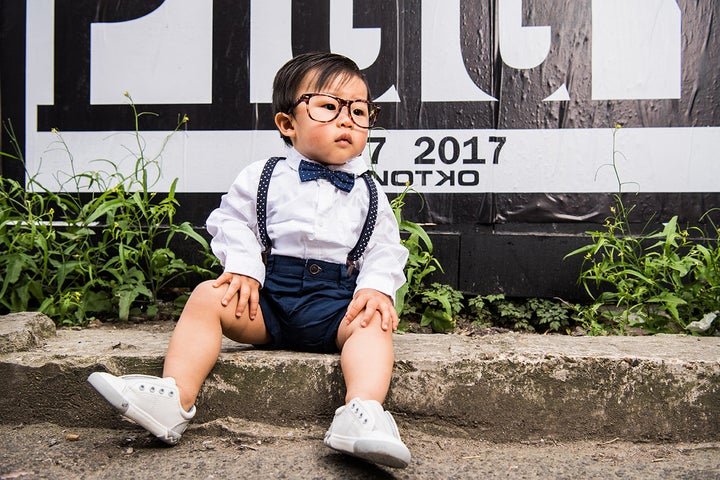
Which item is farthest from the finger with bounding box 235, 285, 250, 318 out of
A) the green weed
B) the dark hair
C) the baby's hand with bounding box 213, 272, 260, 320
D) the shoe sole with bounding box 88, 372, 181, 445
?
the green weed

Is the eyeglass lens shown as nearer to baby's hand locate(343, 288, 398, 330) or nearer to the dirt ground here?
baby's hand locate(343, 288, 398, 330)

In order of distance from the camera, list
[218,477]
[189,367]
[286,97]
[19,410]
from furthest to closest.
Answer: [286,97] < [19,410] < [189,367] < [218,477]

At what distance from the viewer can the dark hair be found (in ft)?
6.61

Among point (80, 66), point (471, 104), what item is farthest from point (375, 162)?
point (80, 66)

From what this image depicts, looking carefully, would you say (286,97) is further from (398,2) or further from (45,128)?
(45,128)

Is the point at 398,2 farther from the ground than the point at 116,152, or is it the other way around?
the point at 398,2

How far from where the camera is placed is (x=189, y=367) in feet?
5.62

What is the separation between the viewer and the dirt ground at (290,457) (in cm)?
157

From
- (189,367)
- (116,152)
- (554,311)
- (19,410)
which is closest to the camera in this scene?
(189,367)

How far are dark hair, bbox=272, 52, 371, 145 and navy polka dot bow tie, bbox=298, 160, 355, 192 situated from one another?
0.68 feet

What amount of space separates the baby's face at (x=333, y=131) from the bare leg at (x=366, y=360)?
0.56 m

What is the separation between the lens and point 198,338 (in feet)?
5.74

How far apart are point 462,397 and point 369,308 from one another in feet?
1.27

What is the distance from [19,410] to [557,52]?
2.85 meters
